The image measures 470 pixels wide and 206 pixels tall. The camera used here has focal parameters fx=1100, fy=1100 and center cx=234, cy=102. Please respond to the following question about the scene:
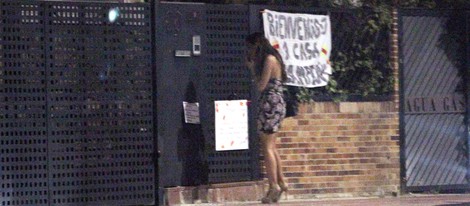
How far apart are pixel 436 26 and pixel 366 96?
1.32m

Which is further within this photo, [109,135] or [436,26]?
[436,26]

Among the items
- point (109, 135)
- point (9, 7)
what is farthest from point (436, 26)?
point (9, 7)

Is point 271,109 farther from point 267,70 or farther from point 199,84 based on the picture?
point 199,84

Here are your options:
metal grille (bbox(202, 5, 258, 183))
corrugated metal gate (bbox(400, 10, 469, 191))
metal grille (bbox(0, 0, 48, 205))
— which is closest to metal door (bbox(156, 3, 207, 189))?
metal grille (bbox(202, 5, 258, 183))

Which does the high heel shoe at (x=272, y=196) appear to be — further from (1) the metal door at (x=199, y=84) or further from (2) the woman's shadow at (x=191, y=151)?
(2) the woman's shadow at (x=191, y=151)

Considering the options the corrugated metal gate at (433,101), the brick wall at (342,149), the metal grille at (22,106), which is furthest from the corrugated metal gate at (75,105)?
the corrugated metal gate at (433,101)

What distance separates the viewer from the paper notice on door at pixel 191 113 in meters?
11.4

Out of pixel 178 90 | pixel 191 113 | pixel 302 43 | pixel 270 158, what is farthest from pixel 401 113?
pixel 178 90

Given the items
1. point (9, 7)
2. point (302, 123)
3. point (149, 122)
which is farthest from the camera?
point (302, 123)

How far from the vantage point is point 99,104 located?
432 inches

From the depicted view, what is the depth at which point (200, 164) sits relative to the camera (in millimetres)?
11555

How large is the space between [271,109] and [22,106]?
2466 millimetres

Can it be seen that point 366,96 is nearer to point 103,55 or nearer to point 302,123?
point 302,123

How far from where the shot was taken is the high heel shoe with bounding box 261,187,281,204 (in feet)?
36.6
